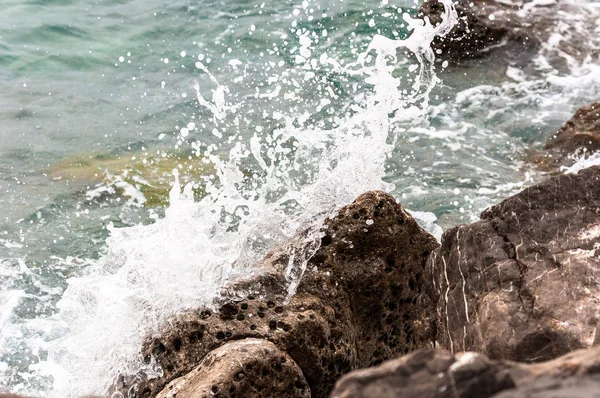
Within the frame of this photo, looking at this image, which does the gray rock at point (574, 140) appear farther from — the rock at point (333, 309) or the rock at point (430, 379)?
the rock at point (430, 379)

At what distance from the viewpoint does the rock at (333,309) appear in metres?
4.11

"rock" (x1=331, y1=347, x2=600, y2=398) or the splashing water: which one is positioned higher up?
"rock" (x1=331, y1=347, x2=600, y2=398)

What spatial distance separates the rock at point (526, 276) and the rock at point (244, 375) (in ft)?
2.50

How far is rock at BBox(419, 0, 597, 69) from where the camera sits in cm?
1021

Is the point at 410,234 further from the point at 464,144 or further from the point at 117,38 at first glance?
the point at 117,38

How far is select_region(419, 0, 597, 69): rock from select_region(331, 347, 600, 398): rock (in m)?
8.60

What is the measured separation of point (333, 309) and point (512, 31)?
718 centimetres

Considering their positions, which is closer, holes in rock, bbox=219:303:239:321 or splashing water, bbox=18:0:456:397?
holes in rock, bbox=219:303:239:321

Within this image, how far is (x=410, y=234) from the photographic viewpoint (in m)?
4.70

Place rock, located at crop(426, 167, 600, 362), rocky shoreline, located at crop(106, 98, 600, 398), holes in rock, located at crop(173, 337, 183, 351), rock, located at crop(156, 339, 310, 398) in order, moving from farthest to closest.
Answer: holes in rock, located at crop(173, 337, 183, 351), rock, located at crop(156, 339, 310, 398), rocky shoreline, located at crop(106, 98, 600, 398), rock, located at crop(426, 167, 600, 362)

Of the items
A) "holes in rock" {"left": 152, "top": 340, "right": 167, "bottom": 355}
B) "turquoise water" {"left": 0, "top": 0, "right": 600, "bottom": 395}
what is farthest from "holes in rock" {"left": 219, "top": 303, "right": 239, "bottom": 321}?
"turquoise water" {"left": 0, "top": 0, "right": 600, "bottom": 395}

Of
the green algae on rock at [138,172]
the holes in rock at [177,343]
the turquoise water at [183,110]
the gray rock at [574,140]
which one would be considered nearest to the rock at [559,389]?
the holes in rock at [177,343]

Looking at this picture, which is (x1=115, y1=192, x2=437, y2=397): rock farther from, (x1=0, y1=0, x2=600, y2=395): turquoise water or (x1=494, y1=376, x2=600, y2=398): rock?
(x1=494, y1=376, x2=600, y2=398): rock

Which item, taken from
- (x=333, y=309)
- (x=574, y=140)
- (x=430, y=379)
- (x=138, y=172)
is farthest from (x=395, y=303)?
(x=138, y=172)
